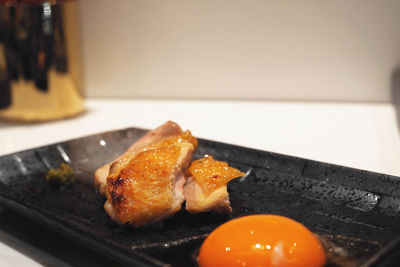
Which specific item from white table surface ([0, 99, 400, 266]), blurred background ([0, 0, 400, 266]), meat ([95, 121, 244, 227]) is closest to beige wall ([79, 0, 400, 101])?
blurred background ([0, 0, 400, 266])

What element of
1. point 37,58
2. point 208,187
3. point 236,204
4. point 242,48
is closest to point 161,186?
point 208,187

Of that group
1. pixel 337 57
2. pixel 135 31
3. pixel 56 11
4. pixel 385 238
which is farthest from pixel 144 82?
pixel 385 238

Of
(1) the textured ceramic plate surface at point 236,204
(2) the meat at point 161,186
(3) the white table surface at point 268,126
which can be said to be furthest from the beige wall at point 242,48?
(2) the meat at point 161,186

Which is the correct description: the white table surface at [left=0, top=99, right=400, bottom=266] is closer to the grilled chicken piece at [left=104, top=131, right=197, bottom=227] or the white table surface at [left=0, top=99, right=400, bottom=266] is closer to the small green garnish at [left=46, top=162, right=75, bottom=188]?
the small green garnish at [left=46, top=162, right=75, bottom=188]

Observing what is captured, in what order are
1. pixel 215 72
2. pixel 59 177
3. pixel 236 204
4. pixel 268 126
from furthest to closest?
pixel 215 72
pixel 268 126
pixel 59 177
pixel 236 204

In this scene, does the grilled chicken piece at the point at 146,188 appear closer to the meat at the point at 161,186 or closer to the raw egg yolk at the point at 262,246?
the meat at the point at 161,186

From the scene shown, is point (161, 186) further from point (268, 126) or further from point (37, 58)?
point (37, 58)
